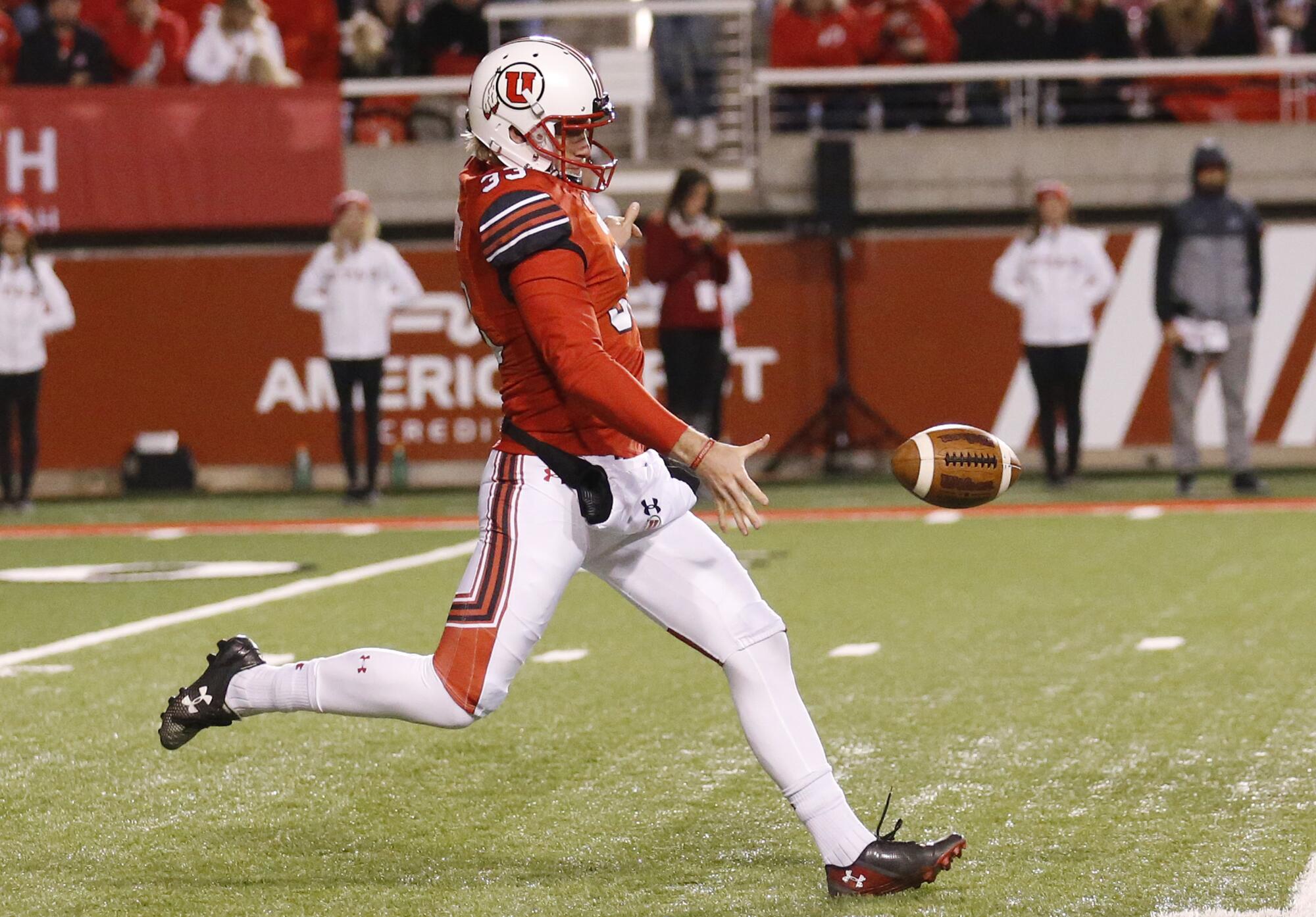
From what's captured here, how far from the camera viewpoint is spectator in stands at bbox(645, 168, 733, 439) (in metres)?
13.2

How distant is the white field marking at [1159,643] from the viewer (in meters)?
7.64

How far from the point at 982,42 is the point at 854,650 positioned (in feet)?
31.7

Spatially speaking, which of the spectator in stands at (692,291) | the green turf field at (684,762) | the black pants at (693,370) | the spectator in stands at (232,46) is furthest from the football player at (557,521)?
the spectator in stands at (232,46)

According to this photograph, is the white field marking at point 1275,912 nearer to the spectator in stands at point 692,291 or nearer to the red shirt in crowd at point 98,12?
the spectator in stands at point 692,291

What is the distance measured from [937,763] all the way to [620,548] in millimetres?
1552

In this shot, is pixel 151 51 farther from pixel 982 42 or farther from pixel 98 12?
pixel 982 42

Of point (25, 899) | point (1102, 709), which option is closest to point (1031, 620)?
point (1102, 709)

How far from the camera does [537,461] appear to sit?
15.0 ft

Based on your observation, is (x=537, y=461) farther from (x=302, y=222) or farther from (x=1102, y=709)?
(x=302, y=222)

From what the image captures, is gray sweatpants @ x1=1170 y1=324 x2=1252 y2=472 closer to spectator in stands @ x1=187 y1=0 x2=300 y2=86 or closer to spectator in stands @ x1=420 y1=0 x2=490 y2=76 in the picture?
spectator in stands @ x1=420 y1=0 x2=490 y2=76

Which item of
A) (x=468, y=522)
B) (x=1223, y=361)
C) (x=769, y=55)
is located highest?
(x=769, y=55)

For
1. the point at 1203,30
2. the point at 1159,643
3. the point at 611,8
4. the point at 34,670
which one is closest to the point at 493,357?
the point at 611,8

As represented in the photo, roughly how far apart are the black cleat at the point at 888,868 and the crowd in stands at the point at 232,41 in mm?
12324

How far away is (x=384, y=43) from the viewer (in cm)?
1684
